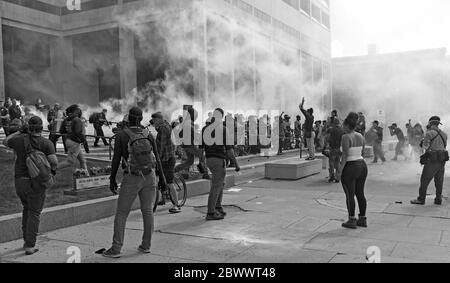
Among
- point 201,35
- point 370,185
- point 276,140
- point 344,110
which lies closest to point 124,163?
point 370,185

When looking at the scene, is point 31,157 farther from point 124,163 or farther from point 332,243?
point 332,243

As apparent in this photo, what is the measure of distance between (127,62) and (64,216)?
2136 centimetres

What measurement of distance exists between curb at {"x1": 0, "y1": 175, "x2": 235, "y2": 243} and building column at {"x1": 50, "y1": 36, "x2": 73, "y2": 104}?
21.6 meters

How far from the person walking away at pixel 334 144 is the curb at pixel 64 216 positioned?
475 centimetres

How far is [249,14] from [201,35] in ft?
20.7

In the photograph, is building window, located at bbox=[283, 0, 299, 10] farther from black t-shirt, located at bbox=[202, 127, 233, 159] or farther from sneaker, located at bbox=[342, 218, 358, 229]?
sneaker, located at bbox=[342, 218, 358, 229]

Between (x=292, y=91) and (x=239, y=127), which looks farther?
(x=292, y=91)

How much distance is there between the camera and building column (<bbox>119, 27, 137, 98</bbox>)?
25.8 metres

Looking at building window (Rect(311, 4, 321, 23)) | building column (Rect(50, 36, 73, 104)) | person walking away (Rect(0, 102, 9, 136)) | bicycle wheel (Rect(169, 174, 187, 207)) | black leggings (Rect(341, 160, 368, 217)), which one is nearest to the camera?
black leggings (Rect(341, 160, 368, 217))

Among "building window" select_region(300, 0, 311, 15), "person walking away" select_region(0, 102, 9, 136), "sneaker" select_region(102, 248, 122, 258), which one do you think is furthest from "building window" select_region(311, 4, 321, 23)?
"sneaker" select_region(102, 248, 122, 258)

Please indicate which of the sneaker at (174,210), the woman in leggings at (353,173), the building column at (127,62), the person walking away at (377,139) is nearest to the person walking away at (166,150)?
the sneaker at (174,210)

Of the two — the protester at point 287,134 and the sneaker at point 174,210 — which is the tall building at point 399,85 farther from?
the sneaker at point 174,210

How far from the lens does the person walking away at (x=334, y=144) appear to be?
972 cm

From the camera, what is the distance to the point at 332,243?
4.93 meters
